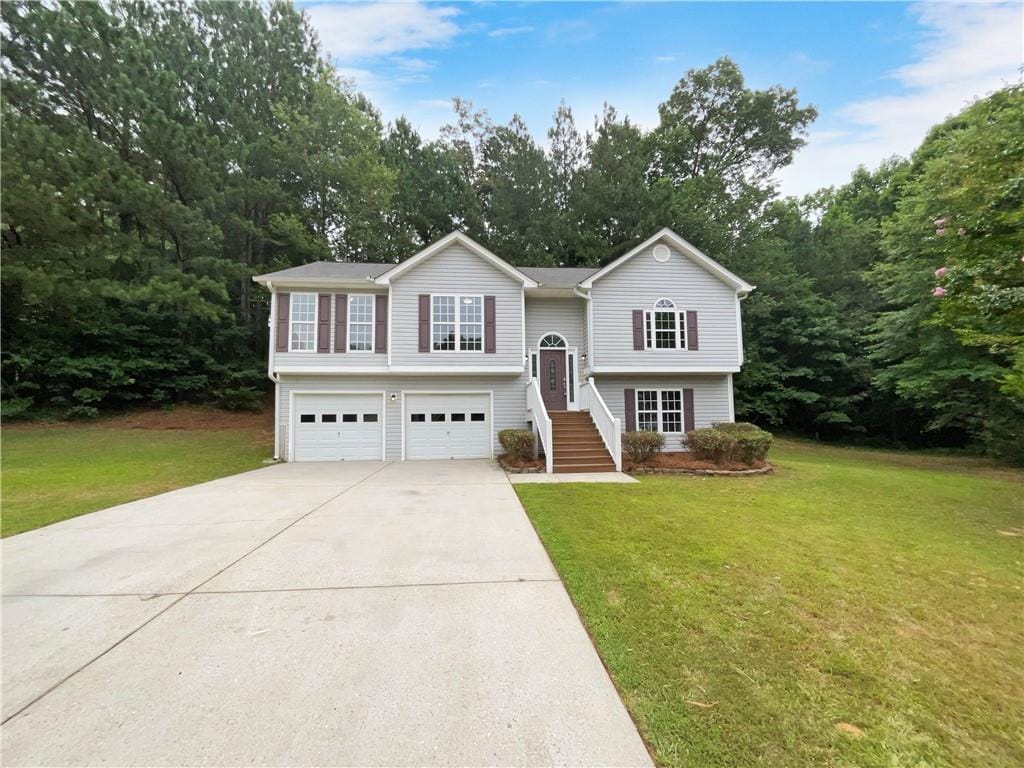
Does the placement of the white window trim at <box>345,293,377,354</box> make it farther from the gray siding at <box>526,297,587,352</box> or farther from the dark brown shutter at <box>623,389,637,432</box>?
the dark brown shutter at <box>623,389,637,432</box>

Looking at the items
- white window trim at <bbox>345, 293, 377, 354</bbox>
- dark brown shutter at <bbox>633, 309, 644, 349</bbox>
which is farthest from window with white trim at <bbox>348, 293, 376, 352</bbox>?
dark brown shutter at <bbox>633, 309, 644, 349</bbox>

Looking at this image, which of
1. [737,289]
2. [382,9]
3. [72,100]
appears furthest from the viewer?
[72,100]

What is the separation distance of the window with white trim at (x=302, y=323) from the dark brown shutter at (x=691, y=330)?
11308 millimetres

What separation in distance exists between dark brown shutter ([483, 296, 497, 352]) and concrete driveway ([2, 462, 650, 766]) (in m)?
7.83

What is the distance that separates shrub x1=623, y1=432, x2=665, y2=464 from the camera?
33.8 feet

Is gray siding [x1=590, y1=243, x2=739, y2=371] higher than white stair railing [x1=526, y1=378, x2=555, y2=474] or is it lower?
higher

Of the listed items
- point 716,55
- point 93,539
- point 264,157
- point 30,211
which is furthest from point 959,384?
point 30,211

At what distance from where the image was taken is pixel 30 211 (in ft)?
45.0

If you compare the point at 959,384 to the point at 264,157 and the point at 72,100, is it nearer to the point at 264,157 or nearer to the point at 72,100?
the point at 264,157

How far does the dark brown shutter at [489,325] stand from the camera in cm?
1257

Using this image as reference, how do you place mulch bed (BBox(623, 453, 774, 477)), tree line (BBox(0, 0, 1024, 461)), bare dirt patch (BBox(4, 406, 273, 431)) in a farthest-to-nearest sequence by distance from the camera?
bare dirt patch (BBox(4, 406, 273, 431)) < tree line (BBox(0, 0, 1024, 461)) < mulch bed (BBox(623, 453, 774, 477))

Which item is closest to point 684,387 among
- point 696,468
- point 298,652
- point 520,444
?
point 696,468

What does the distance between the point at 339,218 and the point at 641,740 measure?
25.5 m

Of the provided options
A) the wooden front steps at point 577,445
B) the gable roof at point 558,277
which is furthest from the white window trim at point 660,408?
the gable roof at point 558,277
